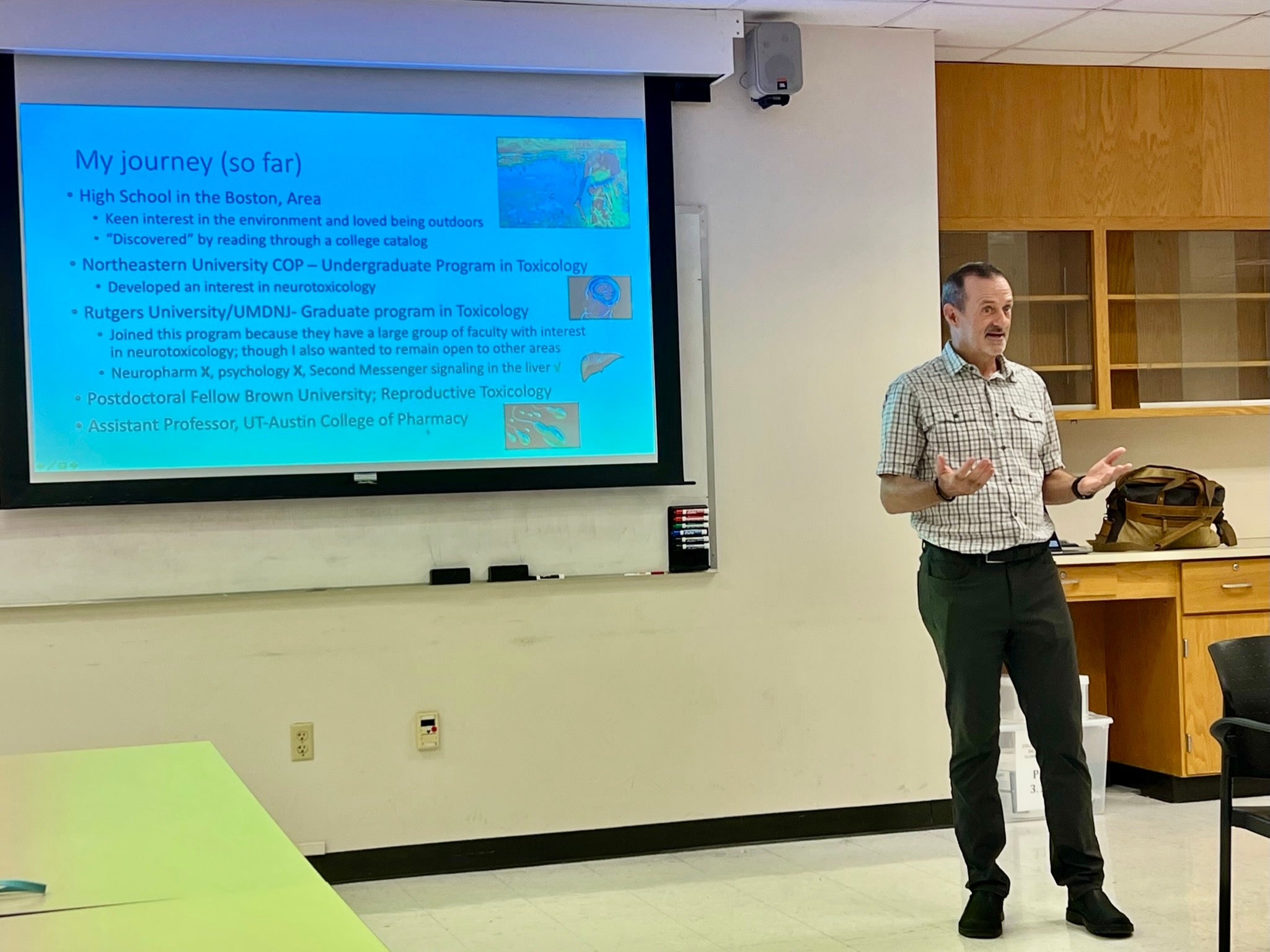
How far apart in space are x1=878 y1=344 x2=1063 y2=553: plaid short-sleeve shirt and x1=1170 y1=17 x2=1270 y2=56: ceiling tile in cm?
210

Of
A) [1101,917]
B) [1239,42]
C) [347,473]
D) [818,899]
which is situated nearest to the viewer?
[1101,917]

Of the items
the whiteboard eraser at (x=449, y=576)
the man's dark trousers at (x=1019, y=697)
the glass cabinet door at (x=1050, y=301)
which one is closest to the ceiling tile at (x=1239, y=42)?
the glass cabinet door at (x=1050, y=301)

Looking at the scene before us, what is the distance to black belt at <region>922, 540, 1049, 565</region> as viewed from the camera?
11.4ft

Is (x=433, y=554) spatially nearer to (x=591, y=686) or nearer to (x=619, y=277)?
(x=591, y=686)

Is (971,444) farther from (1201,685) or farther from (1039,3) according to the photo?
(1201,685)

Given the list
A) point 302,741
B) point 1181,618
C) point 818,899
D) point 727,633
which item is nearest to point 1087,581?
point 1181,618

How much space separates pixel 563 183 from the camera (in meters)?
4.36

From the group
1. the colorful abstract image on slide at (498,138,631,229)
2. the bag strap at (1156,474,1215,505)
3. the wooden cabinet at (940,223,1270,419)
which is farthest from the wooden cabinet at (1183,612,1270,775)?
the colorful abstract image on slide at (498,138,631,229)

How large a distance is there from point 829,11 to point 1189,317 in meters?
1.94

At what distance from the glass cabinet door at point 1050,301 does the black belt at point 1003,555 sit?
1.70 meters

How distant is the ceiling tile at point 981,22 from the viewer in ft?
A: 14.6

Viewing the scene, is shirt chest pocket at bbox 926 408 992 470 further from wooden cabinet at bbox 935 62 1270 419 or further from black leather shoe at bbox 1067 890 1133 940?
wooden cabinet at bbox 935 62 1270 419

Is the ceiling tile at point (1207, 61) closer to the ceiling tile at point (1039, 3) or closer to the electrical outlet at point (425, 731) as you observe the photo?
the ceiling tile at point (1039, 3)

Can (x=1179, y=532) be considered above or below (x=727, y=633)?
above
